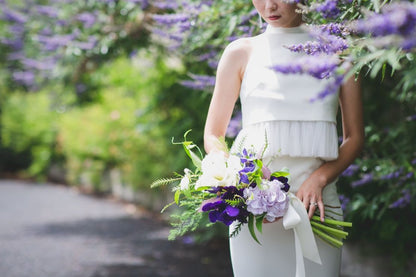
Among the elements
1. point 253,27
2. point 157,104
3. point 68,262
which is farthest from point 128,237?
point 253,27

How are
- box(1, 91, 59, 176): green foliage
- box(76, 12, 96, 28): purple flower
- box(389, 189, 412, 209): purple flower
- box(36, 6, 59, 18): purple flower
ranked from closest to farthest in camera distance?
box(389, 189, 412, 209): purple flower < box(76, 12, 96, 28): purple flower < box(36, 6, 59, 18): purple flower < box(1, 91, 59, 176): green foliage

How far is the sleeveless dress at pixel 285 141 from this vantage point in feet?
7.00

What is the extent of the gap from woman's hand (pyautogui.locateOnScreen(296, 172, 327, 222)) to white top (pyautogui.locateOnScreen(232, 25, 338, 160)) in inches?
3.9

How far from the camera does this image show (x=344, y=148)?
2.24 meters

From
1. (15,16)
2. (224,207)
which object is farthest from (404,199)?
(15,16)

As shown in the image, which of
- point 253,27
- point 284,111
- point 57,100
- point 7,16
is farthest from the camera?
point 57,100

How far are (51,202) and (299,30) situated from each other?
1041 cm

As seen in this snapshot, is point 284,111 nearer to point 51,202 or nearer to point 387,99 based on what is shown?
point 387,99

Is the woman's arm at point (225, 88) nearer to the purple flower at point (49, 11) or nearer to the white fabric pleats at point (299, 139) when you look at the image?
the white fabric pleats at point (299, 139)

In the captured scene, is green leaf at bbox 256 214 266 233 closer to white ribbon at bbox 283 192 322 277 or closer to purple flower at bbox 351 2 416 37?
white ribbon at bbox 283 192 322 277

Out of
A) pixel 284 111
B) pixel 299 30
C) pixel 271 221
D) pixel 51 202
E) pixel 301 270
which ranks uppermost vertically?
pixel 299 30

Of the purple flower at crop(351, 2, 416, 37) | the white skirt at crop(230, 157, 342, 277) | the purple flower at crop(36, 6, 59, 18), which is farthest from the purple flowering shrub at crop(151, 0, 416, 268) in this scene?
the purple flower at crop(36, 6, 59, 18)

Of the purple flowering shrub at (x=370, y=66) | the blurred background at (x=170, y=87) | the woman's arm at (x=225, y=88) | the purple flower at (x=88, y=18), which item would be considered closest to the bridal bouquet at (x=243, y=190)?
the woman's arm at (x=225, y=88)

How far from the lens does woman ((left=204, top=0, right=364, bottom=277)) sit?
213cm
